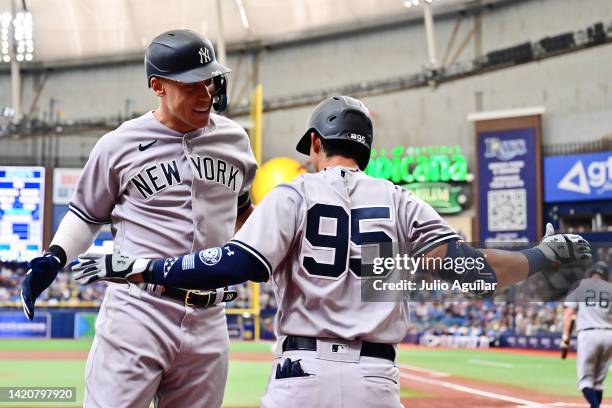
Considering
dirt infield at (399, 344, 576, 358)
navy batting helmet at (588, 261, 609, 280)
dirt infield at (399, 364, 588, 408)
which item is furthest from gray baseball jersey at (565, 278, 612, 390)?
dirt infield at (399, 344, 576, 358)

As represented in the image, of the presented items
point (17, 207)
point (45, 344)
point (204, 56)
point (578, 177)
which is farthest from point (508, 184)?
point (204, 56)

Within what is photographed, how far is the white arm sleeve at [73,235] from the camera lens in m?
3.28

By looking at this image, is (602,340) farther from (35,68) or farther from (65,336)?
(35,68)

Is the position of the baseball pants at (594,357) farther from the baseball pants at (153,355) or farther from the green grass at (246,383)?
the baseball pants at (153,355)

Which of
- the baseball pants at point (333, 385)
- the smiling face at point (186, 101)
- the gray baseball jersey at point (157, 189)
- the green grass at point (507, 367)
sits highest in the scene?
the smiling face at point (186, 101)

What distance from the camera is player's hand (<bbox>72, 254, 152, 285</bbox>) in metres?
2.62

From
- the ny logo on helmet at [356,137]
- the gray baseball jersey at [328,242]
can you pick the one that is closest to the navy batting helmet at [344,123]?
the ny logo on helmet at [356,137]

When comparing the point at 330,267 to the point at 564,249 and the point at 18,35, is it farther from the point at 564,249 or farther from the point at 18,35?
the point at 18,35

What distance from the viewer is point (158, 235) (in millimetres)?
3213

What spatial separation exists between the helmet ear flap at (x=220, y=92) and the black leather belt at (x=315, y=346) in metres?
1.18

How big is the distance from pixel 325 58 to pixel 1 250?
62.3 ft

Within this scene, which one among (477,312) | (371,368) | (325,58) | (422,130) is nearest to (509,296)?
(371,368)

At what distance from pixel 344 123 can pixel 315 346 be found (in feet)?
2.47

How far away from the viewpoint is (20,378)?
11.9 metres
